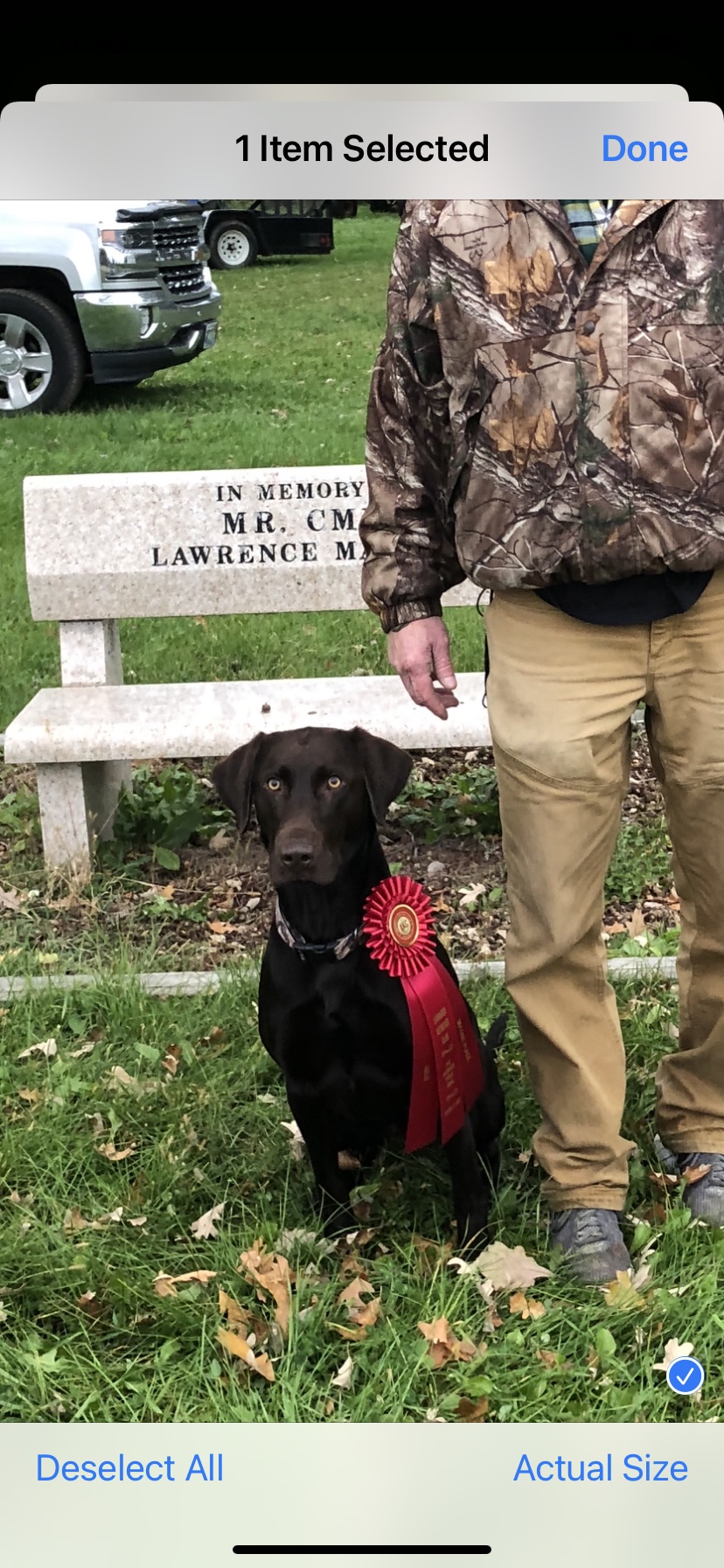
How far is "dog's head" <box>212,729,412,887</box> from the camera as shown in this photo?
242 centimetres

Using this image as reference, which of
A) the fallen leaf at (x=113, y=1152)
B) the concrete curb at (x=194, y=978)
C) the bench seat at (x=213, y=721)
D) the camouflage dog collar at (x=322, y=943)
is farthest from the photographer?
the bench seat at (x=213, y=721)

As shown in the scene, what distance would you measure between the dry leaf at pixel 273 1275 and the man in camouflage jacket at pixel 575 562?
48cm

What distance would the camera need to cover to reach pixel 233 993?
11.0ft

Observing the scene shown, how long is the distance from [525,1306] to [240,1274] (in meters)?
0.48

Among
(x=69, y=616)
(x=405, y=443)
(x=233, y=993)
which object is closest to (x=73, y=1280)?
(x=233, y=993)

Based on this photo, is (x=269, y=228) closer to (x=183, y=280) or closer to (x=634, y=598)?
(x=634, y=598)

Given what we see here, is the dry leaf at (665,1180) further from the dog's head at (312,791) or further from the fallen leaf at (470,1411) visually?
the dog's head at (312,791)

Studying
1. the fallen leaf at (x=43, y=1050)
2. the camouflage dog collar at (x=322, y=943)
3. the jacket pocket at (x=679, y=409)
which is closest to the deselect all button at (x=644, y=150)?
the jacket pocket at (x=679, y=409)

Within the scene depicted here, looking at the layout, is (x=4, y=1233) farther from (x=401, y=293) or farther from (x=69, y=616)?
(x=69, y=616)

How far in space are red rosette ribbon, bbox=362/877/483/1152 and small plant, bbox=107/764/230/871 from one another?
1.70m

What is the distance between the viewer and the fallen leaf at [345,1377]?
86.7 inches

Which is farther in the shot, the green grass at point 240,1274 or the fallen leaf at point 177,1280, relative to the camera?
the fallen leaf at point 177,1280

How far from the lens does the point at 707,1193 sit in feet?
8.50

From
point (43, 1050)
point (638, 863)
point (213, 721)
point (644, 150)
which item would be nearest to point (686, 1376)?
point (43, 1050)
